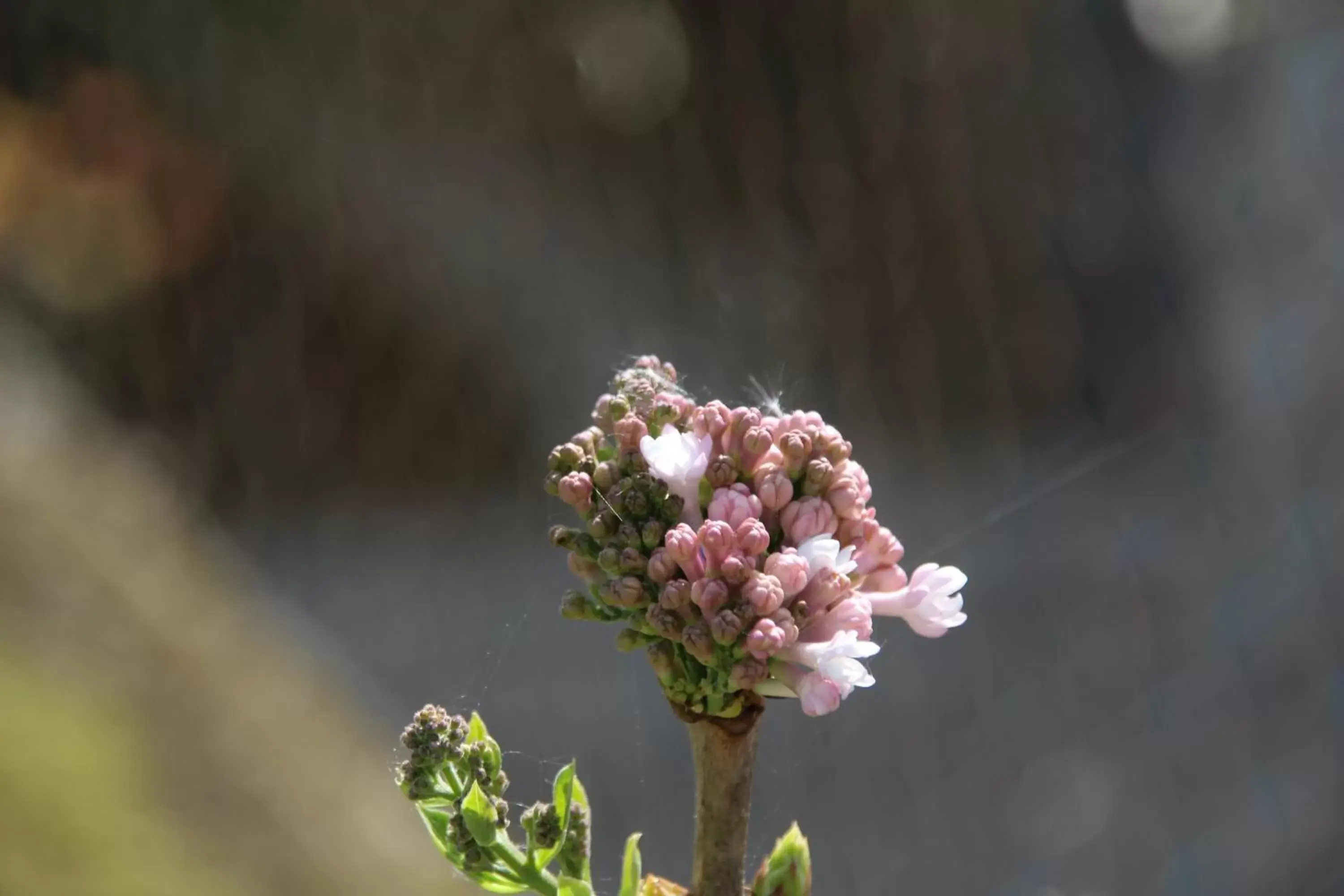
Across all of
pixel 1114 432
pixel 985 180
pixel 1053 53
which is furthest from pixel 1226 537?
pixel 1053 53

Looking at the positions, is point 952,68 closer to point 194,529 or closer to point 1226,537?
point 1226,537

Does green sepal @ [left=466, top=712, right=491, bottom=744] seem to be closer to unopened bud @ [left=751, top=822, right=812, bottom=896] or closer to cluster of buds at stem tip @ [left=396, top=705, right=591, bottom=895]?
cluster of buds at stem tip @ [left=396, top=705, right=591, bottom=895]

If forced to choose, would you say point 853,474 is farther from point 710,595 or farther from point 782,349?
point 782,349

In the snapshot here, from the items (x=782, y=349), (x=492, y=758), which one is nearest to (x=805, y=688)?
(x=492, y=758)

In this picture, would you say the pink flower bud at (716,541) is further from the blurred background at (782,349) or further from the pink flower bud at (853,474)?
the blurred background at (782,349)

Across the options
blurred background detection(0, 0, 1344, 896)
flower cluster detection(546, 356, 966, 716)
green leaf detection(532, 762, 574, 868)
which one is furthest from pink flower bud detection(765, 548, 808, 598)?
blurred background detection(0, 0, 1344, 896)

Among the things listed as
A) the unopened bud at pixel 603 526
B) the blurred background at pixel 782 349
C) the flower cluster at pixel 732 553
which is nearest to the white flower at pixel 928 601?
the flower cluster at pixel 732 553
